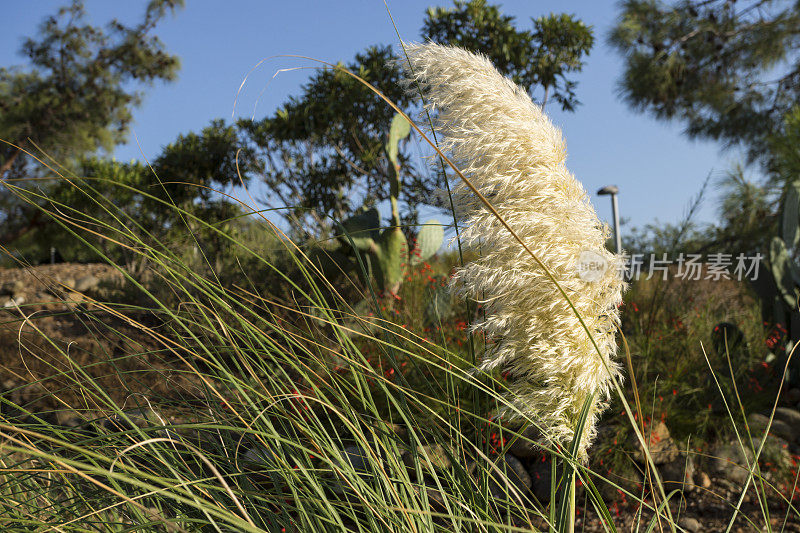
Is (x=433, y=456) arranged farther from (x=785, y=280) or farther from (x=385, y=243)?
(x=785, y=280)

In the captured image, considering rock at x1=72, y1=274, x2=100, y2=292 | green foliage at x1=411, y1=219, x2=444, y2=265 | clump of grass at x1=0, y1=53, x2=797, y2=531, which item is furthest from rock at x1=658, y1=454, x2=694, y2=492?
rock at x1=72, y1=274, x2=100, y2=292

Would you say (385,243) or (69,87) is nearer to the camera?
(385,243)

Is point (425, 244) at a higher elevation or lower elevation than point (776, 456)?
higher

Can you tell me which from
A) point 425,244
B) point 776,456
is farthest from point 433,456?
point 425,244

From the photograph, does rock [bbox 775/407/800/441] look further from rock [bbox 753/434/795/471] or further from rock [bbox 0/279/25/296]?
rock [bbox 0/279/25/296]

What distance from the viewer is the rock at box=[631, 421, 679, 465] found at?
11.7 ft

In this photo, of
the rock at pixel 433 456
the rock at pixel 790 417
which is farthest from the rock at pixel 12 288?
the rock at pixel 790 417

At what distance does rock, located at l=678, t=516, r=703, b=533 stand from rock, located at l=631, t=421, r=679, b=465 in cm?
35

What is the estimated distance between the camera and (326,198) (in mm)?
8734

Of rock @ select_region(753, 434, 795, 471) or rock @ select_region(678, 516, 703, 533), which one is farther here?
rock @ select_region(753, 434, 795, 471)

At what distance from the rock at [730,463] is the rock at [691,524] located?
0.47m

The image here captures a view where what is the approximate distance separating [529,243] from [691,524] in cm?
279

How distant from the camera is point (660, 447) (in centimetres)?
363

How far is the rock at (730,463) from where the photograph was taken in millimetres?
3584
